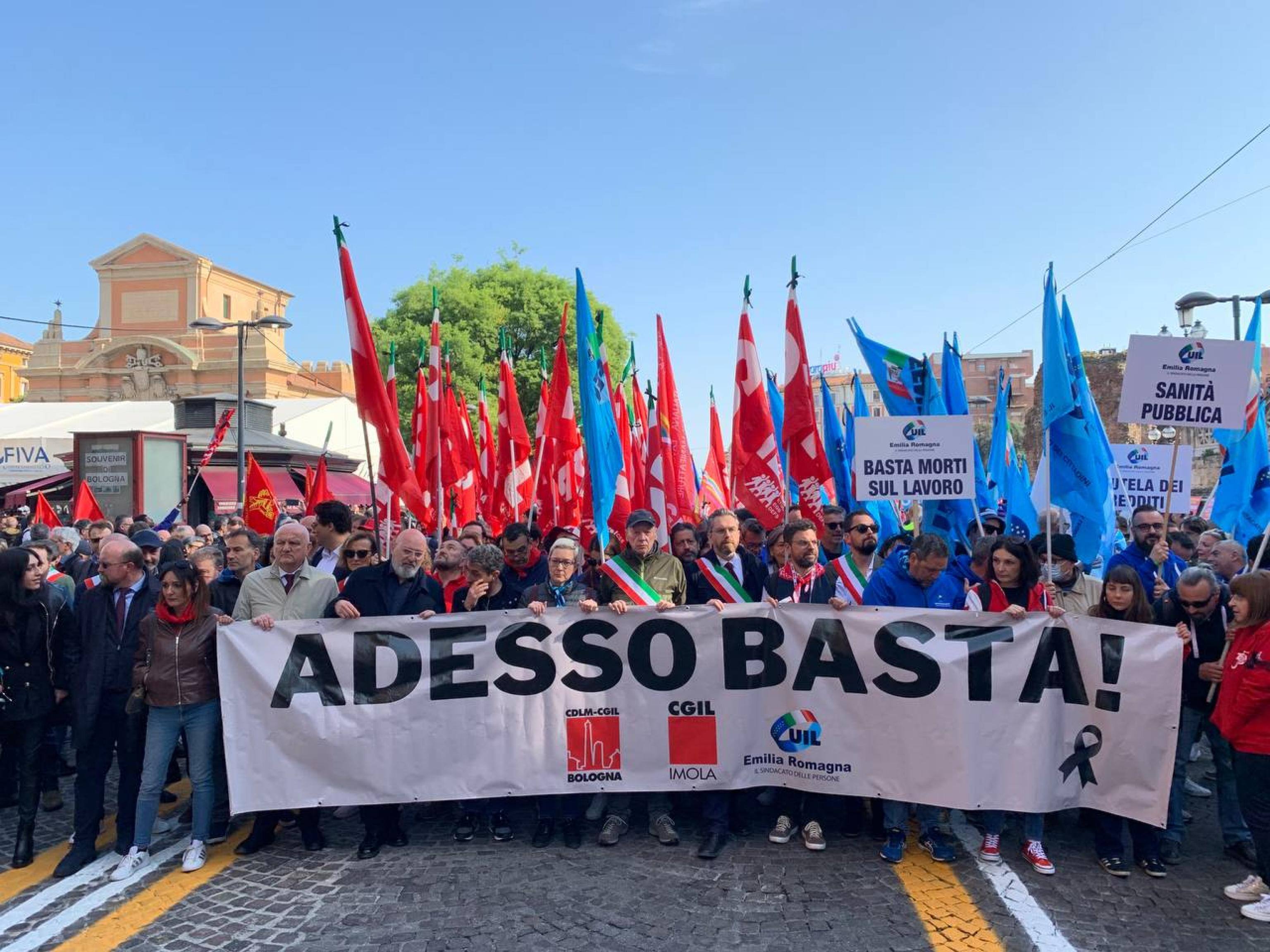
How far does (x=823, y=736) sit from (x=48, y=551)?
515 centimetres

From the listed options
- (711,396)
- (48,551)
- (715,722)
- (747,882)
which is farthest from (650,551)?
(711,396)

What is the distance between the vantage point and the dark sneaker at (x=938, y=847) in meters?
4.91

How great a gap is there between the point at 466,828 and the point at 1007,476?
8.84 metres

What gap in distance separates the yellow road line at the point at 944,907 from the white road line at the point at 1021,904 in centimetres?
16

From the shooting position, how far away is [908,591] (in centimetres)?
547

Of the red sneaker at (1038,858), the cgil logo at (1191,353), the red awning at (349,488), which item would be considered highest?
the red awning at (349,488)

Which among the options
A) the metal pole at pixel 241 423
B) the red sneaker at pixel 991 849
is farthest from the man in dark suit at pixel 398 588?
the metal pole at pixel 241 423

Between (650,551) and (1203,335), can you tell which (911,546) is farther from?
(1203,335)

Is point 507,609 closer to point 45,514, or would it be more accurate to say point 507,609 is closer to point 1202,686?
point 1202,686

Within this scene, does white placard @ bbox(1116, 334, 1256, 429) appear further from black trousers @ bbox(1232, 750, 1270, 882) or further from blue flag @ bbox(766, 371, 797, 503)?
blue flag @ bbox(766, 371, 797, 503)

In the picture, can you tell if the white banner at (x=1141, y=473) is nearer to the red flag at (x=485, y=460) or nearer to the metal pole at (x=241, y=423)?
the red flag at (x=485, y=460)

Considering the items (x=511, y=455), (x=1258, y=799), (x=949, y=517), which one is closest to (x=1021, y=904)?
(x=1258, y=799)

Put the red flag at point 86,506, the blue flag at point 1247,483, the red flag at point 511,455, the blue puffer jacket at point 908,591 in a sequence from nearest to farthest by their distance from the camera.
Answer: the blue puffer jacket at point 908,591
the blue flag at point 1247,483
the red flag at point 511,455
the red flag at point 86,506

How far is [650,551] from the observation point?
5.67 metres
